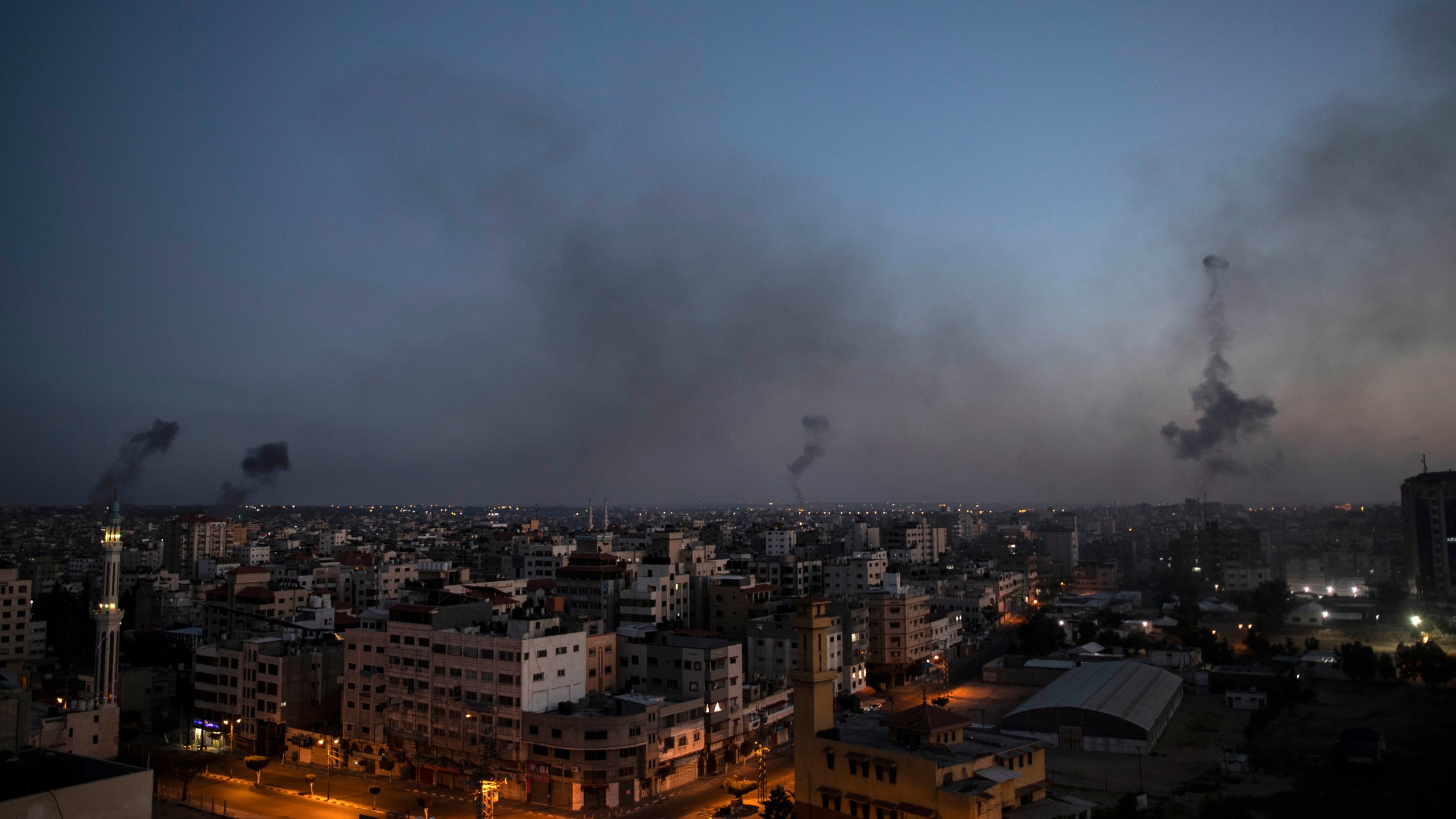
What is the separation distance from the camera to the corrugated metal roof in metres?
29.2

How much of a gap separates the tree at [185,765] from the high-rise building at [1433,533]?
2663 inches

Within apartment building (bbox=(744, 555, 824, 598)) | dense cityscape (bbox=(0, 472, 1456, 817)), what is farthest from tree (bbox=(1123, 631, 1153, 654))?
apartment building (bbox=(744, 555, 824, 598))

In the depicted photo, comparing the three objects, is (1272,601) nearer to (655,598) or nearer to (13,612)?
(655,598)

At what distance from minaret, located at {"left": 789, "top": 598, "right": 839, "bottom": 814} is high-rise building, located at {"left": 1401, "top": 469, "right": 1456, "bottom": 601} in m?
55.5

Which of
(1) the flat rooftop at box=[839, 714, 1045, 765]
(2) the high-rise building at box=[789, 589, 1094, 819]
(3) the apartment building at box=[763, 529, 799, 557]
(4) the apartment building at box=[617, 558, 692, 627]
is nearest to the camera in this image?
(2) the high-rise building at box=[789, 589, 1094, 819]

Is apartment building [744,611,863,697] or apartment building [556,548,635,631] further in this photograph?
apartment building [556,548,635,631]

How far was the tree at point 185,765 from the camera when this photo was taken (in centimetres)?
2289

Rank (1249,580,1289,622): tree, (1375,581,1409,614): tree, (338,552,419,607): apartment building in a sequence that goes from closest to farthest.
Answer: (338,552,419,607): apartment building < (1249,580,1289,622): tree < (1375,581,1409,614): tree

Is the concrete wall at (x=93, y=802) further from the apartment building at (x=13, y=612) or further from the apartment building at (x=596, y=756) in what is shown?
the apartment building at (x=13, y=612)

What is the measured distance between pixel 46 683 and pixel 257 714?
12384 millimetres

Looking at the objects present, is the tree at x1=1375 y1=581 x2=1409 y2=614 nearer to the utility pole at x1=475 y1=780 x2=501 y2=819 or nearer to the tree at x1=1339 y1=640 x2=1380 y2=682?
the tree at x1=1339 y1=640 x2=1380 y2=682

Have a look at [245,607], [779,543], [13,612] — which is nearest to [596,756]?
[245,607]

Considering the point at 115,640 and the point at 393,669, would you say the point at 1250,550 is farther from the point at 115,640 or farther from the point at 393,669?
the point at 115,640

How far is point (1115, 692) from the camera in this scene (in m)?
31.1
